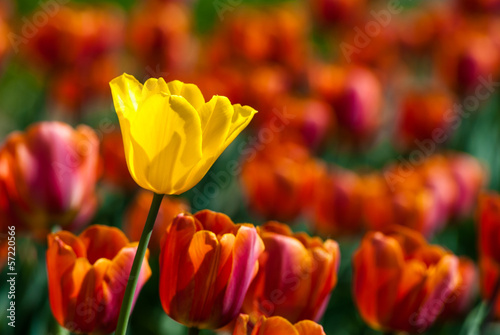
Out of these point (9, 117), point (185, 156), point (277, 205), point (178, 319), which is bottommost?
point (9, 117)

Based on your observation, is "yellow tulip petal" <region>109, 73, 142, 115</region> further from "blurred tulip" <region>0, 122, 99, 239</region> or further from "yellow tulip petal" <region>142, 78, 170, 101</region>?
"blurred tulip" <region>0, 122, 99, 239</region>

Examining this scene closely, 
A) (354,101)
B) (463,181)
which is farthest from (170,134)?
(354,101)

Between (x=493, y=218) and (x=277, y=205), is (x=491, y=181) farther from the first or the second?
(x=493, y=218)

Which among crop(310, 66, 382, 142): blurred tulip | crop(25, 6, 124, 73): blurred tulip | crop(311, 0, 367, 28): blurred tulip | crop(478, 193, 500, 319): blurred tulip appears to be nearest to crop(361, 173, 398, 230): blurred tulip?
crop(478, 193, 500, 319): blurred tulip

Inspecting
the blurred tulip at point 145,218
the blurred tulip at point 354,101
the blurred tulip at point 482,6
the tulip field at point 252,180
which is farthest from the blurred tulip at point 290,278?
the blurred tulip at point 482,6

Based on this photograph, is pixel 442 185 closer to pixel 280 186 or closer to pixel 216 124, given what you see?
pixel 280 186

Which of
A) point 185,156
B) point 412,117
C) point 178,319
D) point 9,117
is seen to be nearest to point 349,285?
point 412,117
